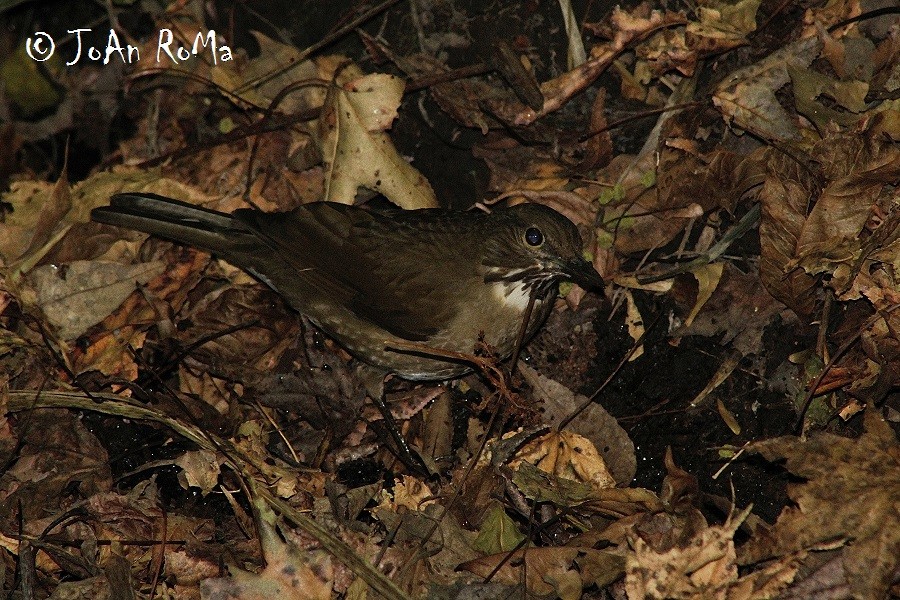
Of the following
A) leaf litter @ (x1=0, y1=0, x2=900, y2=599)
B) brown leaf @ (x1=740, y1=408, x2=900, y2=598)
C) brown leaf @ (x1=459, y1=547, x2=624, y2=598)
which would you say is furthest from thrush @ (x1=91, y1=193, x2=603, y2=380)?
brown leaf @ (x1=740, y1=408, x2=900, y2=598)

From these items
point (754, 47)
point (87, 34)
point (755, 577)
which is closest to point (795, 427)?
point (755, 577)

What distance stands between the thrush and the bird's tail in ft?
0.04

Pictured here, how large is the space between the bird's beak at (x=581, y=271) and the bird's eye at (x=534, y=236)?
0.18 meters

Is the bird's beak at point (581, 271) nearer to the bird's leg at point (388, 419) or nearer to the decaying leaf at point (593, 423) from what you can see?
the decaying leaf at point (593, 423)

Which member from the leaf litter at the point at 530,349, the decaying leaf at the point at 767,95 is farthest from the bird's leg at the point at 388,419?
the decaying leaf at the point at 767,95

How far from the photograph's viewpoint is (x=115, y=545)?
4.62m

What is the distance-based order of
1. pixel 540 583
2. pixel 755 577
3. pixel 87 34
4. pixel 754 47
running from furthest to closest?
1. pixel 87 34
2. pixel 754 47
3. pixel 540 583
4. pixel 755 577

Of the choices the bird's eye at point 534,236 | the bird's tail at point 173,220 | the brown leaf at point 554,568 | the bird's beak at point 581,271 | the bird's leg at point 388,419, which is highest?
the bird's tail at point 173,220

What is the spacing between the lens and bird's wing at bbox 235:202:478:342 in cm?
517

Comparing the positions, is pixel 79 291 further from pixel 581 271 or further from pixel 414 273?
pixel 581 271

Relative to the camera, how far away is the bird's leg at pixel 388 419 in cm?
500

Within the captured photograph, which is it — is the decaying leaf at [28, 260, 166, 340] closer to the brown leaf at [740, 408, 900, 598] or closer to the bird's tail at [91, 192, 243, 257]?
the bird's tail at [91, 192, 243, 257]

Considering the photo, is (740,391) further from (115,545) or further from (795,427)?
(115,545)

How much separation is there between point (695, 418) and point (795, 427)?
0.48 meters
